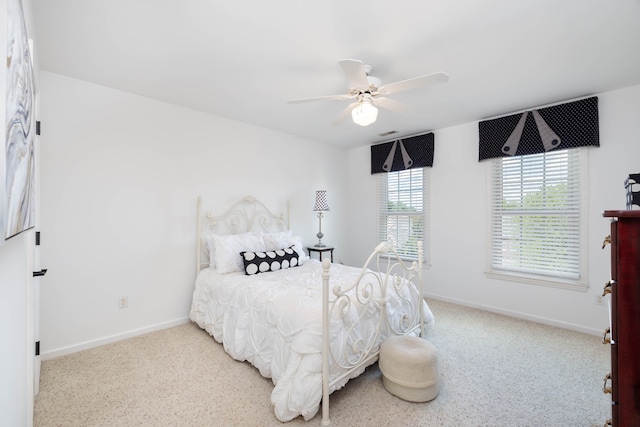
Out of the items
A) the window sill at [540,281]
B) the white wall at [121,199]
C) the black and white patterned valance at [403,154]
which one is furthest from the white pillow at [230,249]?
the window sill at [540,281]

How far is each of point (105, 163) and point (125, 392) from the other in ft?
6.89

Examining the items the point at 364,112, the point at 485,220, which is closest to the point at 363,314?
the point at 364,112

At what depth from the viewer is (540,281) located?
335cm

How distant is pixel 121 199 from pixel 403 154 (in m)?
3.93

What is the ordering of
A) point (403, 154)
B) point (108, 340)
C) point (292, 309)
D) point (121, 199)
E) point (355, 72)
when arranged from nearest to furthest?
point (355, 72), point (292, 309), point (108, 340), point (121, 199), point (403, 154)

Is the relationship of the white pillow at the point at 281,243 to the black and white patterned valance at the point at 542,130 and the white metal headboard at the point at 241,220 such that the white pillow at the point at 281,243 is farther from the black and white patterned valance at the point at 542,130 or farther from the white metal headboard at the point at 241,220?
the black and white patterned valance at the point at 542,130

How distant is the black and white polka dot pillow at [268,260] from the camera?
10.1ft

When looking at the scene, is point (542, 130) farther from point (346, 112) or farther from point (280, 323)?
point (280, 323)

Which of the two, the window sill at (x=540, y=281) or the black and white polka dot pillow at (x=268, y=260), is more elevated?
the black and white polka dot pillow at (x=268, y=260)

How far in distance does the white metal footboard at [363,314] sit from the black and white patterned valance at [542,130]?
2.06 m

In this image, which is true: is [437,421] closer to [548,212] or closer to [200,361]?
[200,361]

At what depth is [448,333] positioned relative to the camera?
303 cm

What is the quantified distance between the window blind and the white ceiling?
0.77m

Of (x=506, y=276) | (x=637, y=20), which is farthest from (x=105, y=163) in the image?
(x=506, y=276)
